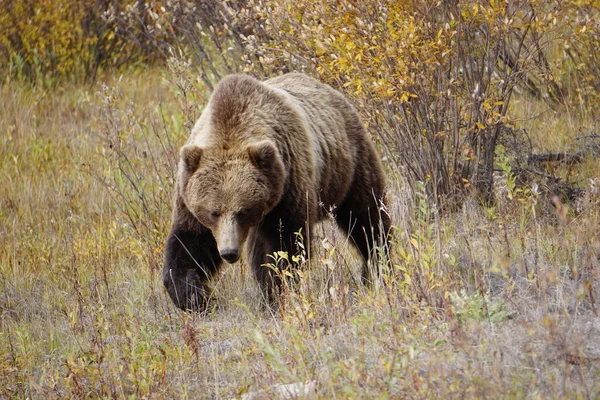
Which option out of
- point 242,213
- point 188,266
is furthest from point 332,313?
point 188,266

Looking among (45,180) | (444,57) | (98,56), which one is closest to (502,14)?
(444,57)

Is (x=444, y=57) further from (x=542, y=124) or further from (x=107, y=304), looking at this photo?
(x=107, y=304)

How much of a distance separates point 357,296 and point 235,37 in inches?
179

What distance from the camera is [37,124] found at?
11.0m

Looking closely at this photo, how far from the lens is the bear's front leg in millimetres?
5500

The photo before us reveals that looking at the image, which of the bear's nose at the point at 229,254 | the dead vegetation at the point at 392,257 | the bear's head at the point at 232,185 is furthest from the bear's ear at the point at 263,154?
the dead vegetation at the point at 392,257

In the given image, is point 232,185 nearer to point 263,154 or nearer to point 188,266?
point 263,154

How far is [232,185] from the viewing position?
527cm

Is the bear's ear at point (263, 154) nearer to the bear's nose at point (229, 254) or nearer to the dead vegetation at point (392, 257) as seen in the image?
the bear's nose at point (229, 254)

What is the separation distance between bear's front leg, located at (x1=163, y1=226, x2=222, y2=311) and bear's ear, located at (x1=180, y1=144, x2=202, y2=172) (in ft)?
1.56

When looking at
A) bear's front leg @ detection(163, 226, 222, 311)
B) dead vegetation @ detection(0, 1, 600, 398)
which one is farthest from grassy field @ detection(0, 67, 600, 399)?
bear's front leg @ detection(163, 226, 222, 311)

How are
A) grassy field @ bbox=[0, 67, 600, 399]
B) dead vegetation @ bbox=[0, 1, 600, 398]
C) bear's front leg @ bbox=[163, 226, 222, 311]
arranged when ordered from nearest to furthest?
grassy field @ bbox=[0, 67, 600, 399], dead vegetation @ bbox=[0, 1, 600, 398], bear's front leg @ bbox=[163, 226, 222, 311]

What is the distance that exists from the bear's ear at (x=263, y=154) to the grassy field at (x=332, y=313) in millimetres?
565

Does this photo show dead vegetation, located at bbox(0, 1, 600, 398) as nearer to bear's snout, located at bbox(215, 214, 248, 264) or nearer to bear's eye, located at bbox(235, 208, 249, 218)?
bear's snout, located at bbox(215, 214, 248, 264)
